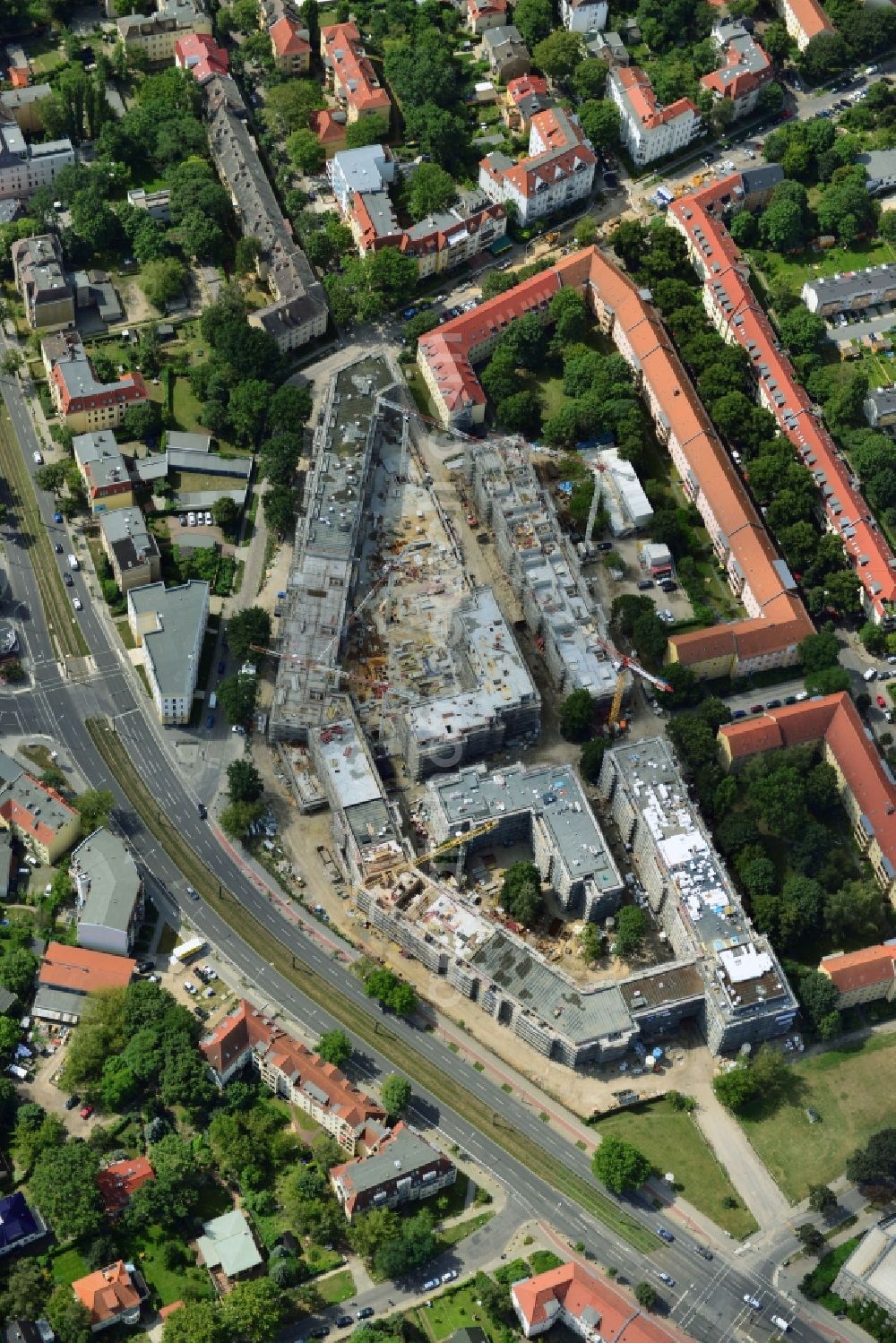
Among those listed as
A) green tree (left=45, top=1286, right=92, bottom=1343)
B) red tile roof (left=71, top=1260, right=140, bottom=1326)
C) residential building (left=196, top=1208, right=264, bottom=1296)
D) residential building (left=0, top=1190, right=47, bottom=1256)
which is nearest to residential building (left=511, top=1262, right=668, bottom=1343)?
residential building (left=196, top=1208, right=264, bottom=1296)

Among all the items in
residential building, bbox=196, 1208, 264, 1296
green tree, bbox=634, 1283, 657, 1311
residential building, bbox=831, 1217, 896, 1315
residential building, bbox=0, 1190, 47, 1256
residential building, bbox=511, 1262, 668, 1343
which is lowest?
residential building, bbox=831, 1217, 896, 1315

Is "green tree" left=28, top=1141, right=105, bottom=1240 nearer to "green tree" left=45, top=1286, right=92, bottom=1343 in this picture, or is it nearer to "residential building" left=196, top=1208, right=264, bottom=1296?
"green tree" left=45, top=1286, right=92, bottom=1343

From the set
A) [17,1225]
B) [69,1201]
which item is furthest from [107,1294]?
[17,1225]

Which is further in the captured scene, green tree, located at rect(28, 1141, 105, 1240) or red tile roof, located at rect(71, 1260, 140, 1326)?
green tree, located at rect(28, 1141, 105, 1240)

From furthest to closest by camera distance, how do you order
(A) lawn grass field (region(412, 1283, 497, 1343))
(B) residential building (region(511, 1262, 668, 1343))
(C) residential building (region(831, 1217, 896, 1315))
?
(C) residential building (region(831, 1217, 896, 1315))
(A) lawn grass field (region(412, 1283, 497, 1343))
(B) residential building (region(511, 1262, 668, 1343))

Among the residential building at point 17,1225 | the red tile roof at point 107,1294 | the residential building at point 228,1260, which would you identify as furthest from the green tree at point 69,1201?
the residential building at point 228,1260

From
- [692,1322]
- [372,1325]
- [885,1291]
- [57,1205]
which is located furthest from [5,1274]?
[885,1291]
